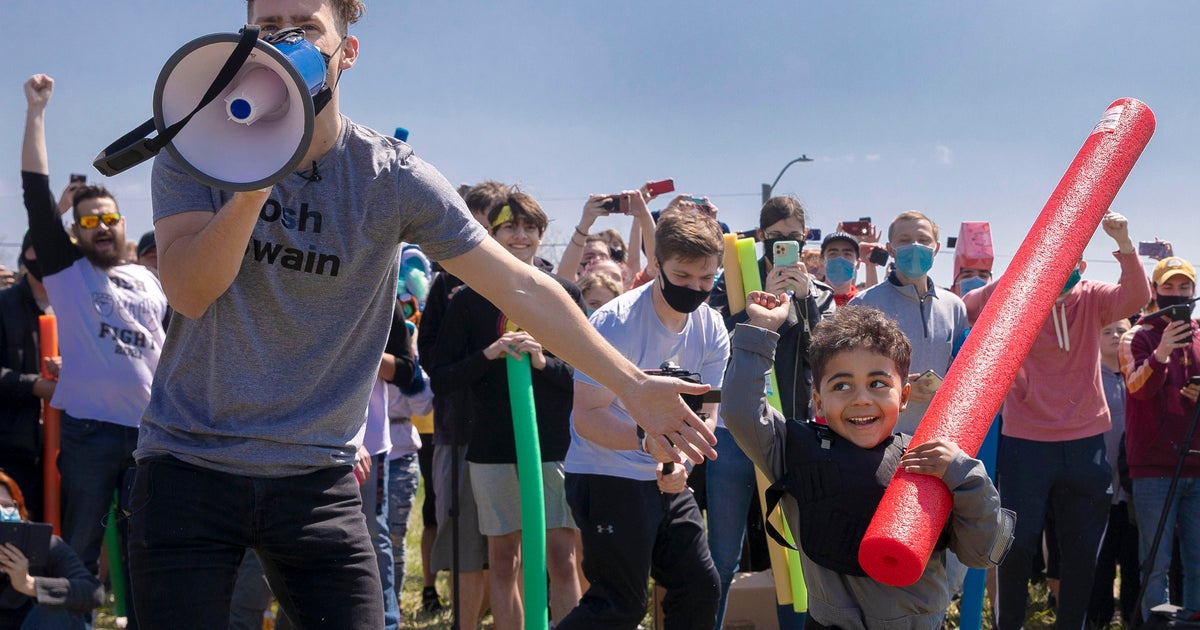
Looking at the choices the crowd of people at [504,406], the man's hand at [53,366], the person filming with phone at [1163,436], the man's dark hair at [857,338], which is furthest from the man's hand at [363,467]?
the person filming with phone at [1163,436]

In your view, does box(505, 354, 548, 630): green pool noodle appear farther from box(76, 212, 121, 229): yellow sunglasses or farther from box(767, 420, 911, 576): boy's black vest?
box(76, 212, 121, 229): yellow sunglasses

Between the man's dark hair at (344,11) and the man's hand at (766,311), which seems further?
the man's hand at (766,311)

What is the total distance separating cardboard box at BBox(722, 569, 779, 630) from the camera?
599 centimetres

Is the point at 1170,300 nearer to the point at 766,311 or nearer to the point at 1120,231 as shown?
the point at 1120,231

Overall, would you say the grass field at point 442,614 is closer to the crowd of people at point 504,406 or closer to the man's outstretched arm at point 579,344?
the crowd of people at point 504,406

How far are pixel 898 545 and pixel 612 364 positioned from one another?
2.78 ft

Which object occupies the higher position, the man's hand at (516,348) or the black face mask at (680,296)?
the black face mask at (680,296)

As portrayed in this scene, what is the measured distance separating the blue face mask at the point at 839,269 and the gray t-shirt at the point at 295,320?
468 centimetres

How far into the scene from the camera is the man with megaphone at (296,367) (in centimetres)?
239

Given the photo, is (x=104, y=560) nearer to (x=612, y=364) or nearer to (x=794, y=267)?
(x=794, y=267)

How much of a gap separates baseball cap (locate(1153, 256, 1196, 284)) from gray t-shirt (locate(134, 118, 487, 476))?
241 inches

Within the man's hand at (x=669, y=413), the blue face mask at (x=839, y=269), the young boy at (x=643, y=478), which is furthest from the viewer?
the blue face mask at (x=839, y=269)

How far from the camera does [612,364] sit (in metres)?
2.59

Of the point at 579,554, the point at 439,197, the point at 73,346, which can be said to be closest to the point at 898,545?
the point at 439,197
